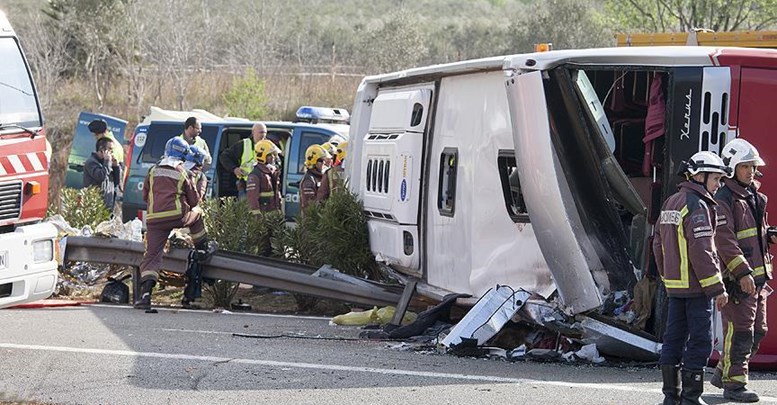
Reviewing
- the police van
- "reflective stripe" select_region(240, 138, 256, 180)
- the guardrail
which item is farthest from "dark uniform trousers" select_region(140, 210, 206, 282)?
"reflective stripe" select_region(240, 138, 256, 180)

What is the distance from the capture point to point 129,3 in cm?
3788

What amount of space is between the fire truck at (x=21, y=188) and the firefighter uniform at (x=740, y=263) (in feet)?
15.4

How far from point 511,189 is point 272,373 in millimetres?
2333

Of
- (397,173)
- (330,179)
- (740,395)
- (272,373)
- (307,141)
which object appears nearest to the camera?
(740,395)

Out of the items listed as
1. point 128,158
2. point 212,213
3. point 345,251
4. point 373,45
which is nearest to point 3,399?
point 345,251

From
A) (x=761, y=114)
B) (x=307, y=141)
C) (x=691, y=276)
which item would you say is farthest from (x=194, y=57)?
(x=691, y=276)

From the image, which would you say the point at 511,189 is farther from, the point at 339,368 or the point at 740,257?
the point at 740,257

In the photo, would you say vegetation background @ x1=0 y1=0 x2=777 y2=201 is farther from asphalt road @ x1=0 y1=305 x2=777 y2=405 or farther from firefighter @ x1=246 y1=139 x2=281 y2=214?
asphalt road @ x1=0 y1=305 x2=777 y2=405

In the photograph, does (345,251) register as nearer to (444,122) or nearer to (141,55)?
(444,122)

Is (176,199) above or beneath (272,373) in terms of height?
above

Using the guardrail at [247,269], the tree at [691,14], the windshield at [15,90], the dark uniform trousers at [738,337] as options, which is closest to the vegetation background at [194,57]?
the tree at [691,14]

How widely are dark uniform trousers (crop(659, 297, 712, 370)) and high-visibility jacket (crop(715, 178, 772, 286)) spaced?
42 cm

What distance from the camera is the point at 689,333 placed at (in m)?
7.43

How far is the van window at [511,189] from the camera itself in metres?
9.16
